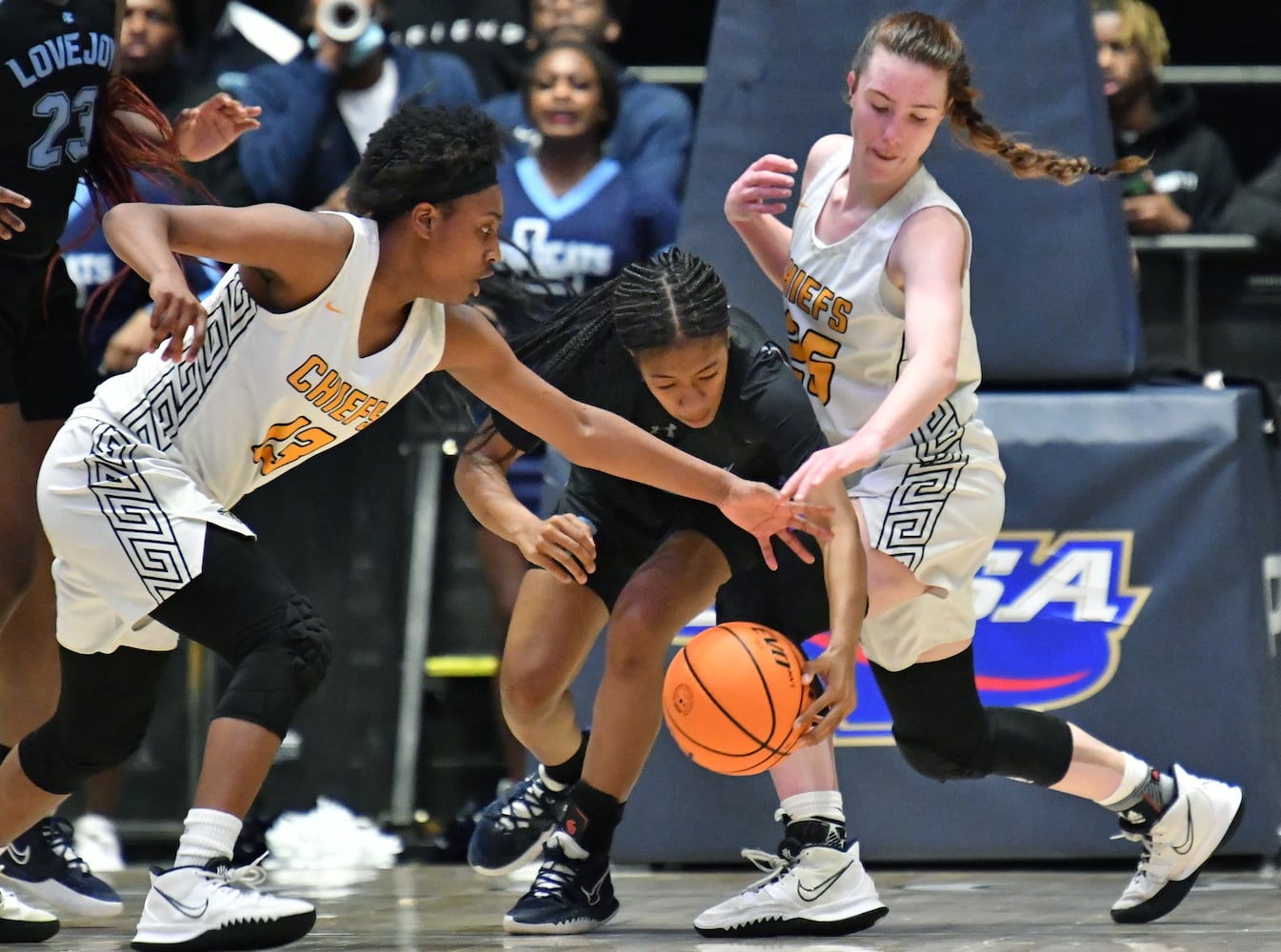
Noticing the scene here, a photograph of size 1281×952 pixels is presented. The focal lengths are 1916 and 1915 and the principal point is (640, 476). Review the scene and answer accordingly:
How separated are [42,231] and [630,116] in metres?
2.53

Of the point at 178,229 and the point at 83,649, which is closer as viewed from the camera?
the point at 178,229

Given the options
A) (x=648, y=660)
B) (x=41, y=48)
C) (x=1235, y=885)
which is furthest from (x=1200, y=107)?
(x=41, y=48)

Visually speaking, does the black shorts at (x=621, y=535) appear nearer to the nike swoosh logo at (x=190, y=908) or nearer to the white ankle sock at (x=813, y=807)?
the white ankle sock at (x=813, y=807)

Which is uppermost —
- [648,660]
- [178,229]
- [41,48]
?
[41,48]

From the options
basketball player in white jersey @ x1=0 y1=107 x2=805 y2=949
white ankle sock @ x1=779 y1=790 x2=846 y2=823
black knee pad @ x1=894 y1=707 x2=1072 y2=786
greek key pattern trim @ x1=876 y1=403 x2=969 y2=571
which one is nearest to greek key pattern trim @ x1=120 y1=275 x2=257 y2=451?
basketball player in white jersey @ x1=0 y1=107 x2=805 y2=949

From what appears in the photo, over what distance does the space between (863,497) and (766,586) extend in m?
0.30

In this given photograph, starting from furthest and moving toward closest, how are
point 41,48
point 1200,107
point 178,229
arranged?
point 1200,107, point 41,48, point 178,229

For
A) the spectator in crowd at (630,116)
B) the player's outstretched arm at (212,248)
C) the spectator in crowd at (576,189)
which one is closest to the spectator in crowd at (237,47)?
the spectator in crowd at (630,116)

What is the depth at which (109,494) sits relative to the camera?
3.47 metres

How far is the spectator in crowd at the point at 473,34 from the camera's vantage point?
265 inches

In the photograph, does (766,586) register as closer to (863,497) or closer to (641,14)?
(863,497)

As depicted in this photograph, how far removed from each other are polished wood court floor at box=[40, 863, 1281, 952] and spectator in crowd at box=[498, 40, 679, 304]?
179cm

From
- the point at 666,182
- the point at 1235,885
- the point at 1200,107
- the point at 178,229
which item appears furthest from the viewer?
the point at 1200,107

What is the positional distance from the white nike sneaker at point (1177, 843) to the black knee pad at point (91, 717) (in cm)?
202
